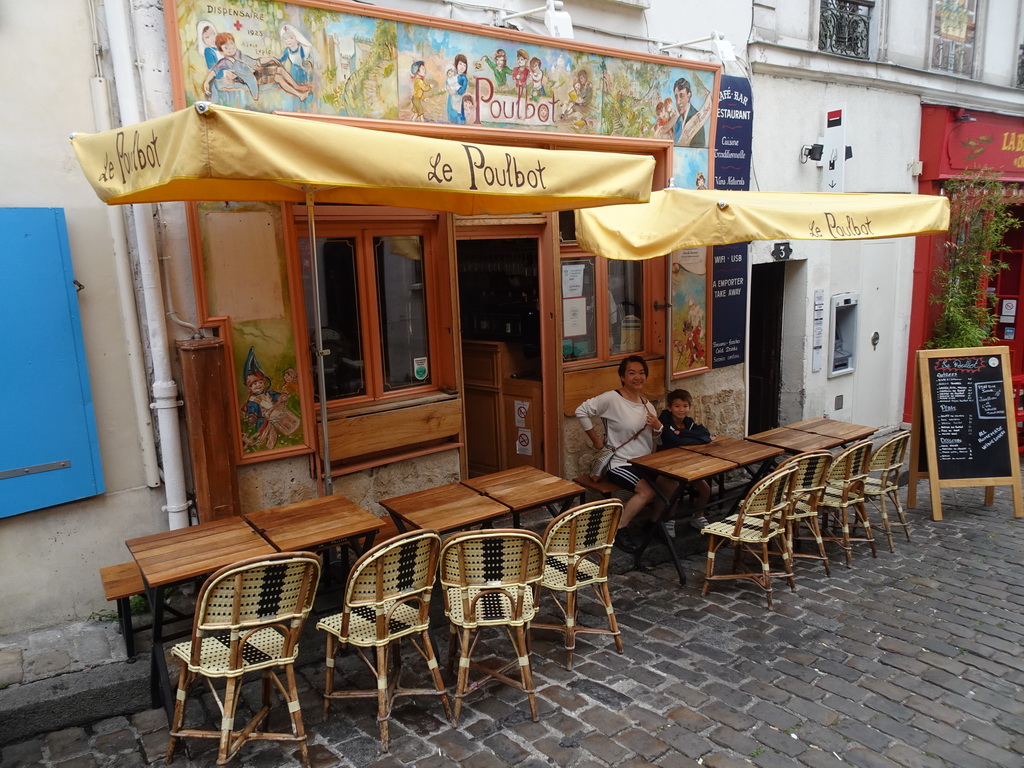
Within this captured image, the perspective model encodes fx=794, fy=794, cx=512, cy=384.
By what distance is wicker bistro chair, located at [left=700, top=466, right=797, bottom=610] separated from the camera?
545 cm

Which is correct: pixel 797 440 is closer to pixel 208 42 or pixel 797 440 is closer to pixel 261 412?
pixel 261 412

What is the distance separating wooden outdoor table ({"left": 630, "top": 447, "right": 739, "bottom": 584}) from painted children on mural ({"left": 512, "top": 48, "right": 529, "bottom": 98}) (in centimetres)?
313

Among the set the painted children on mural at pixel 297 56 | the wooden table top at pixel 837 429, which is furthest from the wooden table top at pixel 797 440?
the painted children on mural at pixel 297 56

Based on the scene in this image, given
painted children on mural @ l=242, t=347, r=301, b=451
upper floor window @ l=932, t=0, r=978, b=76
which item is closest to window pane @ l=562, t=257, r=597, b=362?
painted children on mural @ l=242, t=347, r=301, b=451

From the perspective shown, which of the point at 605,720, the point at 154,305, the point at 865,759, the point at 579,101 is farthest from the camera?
the point at 579,101

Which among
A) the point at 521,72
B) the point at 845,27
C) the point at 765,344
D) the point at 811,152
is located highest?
the point at 845,27

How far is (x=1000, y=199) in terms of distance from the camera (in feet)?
35.0

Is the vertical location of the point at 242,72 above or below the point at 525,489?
above

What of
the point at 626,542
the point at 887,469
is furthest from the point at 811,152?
the point at 626,542

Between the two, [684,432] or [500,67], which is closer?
[500,67]

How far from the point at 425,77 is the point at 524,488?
311cm

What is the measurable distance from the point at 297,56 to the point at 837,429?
5.59 m

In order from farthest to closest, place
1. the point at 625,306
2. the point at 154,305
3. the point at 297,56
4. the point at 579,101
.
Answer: the point at 625,306
the point at 579,101
the point at 297,56
the point at 154,305

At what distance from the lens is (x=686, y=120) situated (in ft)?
25.4
